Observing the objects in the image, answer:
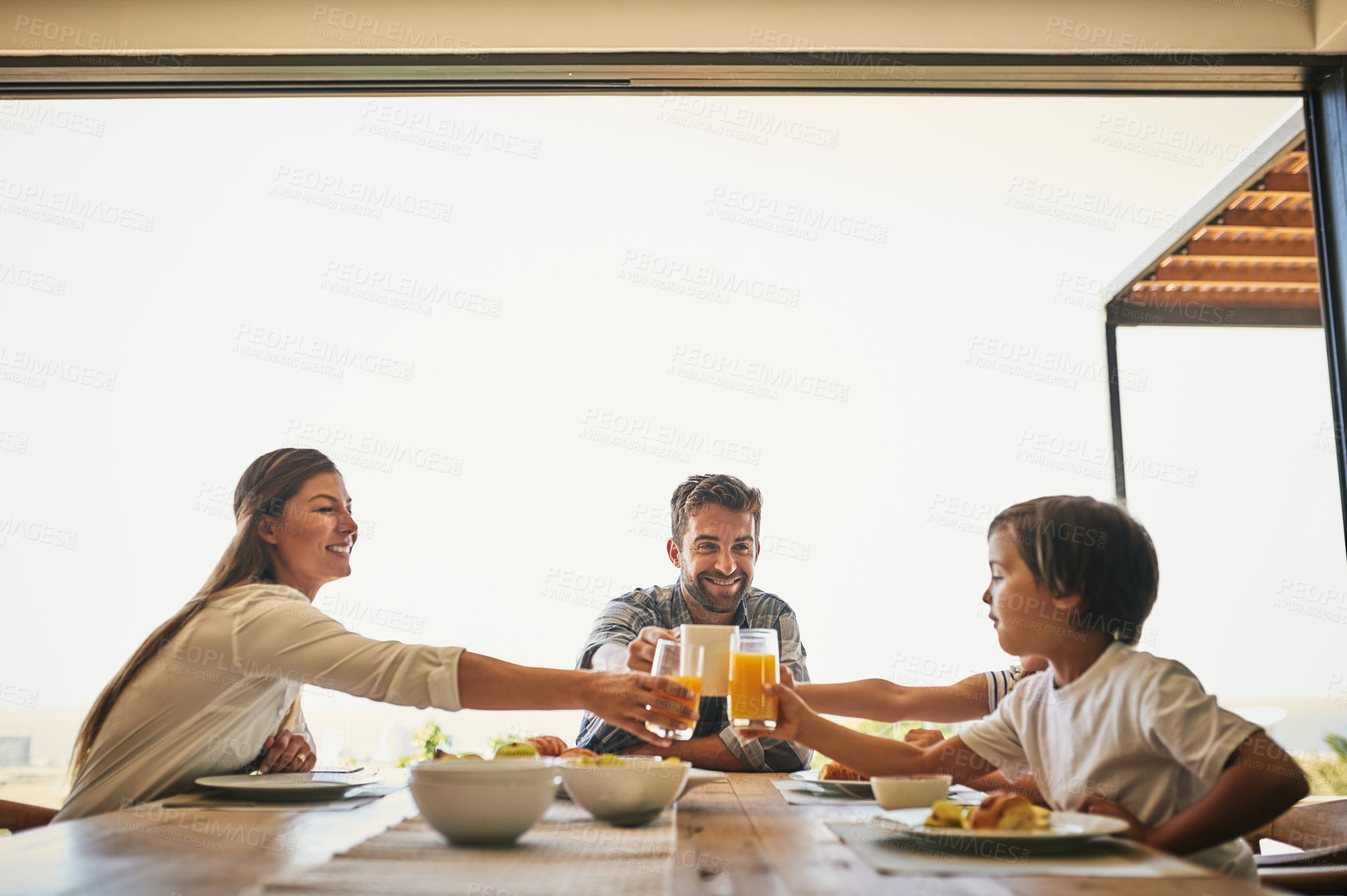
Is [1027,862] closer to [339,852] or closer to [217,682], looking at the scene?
[339,852]

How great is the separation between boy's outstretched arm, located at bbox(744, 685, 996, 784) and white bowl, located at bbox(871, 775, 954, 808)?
0.98 ft

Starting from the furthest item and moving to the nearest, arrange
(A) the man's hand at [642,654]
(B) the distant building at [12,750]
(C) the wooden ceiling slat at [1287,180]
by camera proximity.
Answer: (B) the distant building at [12,750] < (C) the wooden ceiling slat at [1287,180] < (A) the man's hand at [642,654]

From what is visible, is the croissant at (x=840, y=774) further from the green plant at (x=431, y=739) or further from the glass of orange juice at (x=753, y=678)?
the green plant at (x=431, y=739)

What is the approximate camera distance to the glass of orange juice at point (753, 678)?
1.57 meters

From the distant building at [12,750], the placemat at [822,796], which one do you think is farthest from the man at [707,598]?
the distant building at [12,750]

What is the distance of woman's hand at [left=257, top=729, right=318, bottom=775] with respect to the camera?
1827mm

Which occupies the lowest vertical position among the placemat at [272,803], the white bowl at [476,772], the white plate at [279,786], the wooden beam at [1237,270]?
the placemat at [272,803]

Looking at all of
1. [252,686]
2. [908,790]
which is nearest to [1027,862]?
[908,790]

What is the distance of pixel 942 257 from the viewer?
20.5 ft

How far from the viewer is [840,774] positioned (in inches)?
69.6

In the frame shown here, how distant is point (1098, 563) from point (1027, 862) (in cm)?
69

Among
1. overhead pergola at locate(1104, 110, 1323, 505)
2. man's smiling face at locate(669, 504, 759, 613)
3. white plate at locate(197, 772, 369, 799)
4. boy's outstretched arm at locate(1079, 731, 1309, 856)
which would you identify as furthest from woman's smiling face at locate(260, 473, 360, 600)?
overhead pergola at locate(1104, 110, 1323, 505)

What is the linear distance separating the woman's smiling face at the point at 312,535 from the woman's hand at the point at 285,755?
1.12ft

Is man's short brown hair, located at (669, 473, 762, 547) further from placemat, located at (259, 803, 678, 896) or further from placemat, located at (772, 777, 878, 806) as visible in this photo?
placemat, located at (259, 803, 678, 896)
